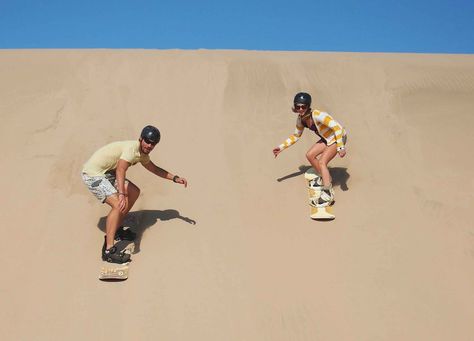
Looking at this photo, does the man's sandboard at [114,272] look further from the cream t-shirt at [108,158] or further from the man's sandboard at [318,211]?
the man's sandboard at [318,211]

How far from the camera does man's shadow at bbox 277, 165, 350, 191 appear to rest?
4.96 metres

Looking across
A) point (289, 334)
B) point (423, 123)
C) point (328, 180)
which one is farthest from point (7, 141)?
point (423, 123)

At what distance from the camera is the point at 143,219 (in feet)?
14.0

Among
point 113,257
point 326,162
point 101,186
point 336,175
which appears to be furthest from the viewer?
point 336,175

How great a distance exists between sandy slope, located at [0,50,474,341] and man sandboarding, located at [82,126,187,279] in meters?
0.19

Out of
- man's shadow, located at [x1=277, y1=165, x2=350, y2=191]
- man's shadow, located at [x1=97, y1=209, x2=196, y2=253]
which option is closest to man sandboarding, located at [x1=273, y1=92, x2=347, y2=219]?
man's shadow, located at [x1=277, y1=165, x2=350, y2=191]

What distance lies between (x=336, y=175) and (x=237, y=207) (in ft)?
4.57

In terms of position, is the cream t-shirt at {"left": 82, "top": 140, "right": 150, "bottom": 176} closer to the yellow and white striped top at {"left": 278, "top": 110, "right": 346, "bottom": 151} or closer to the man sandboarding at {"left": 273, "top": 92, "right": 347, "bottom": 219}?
the man sandboarding at {"left": 273, "top": 92, "right": 347, "bottom": 219}

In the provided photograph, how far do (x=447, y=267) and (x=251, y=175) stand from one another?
2411 mm

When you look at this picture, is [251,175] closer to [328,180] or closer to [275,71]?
[328,180]

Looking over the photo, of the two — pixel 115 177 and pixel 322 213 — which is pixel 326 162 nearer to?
pixel 322 213

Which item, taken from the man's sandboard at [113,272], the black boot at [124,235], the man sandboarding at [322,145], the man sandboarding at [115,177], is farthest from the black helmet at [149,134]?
the man sandboarding at [322,145]

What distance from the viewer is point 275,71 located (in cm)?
811

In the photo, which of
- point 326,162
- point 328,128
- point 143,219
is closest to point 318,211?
point 326,162
